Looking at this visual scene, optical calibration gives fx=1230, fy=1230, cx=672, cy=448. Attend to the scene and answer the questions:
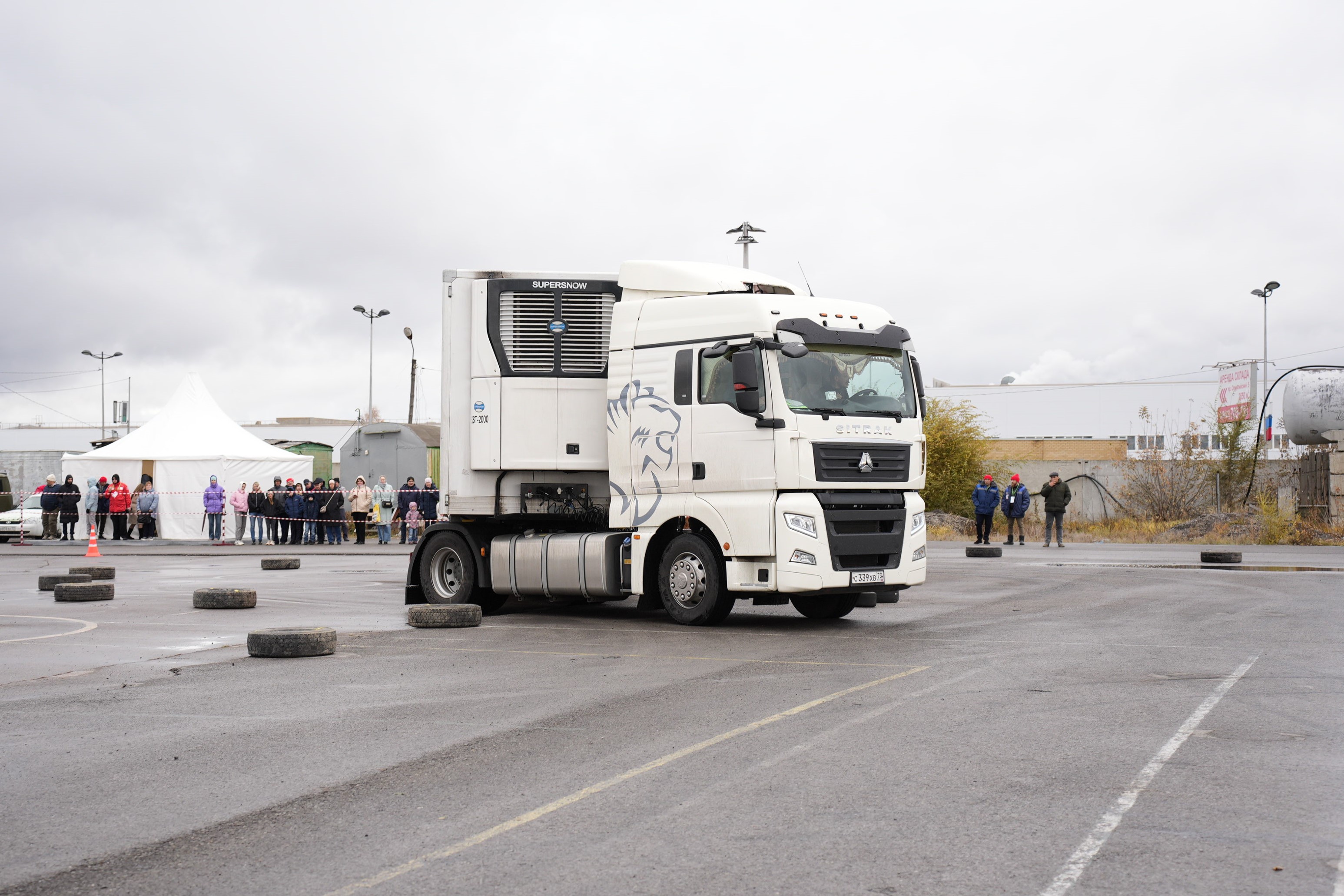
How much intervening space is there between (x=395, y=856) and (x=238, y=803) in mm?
1226

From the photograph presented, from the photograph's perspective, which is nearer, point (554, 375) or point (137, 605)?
point (554, 375)

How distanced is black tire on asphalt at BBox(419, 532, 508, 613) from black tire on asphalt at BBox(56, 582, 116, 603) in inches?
183

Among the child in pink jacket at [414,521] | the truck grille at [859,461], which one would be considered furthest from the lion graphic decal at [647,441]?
the child in pink jacket at [414,521]

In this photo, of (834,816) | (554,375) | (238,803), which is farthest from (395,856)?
(554,375)

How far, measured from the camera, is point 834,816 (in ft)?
17.2

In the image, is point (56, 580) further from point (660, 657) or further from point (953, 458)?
point (953, 458)

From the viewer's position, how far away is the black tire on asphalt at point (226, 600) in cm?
1509

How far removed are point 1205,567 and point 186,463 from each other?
26847mm

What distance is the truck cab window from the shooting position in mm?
12219

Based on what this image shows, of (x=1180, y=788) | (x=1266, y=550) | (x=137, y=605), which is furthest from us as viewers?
(x=1266, y=550)

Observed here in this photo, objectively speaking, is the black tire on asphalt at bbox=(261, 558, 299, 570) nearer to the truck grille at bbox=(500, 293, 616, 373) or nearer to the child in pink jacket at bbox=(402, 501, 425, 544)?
the child in pink jacket at bbox=(402, 501, 425, 544)

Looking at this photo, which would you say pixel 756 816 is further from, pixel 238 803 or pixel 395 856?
pixel 238 803

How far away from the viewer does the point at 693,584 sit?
12719 millimetres

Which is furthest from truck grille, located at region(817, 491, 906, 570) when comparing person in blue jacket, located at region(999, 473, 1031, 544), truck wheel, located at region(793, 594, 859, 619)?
person in blue jacket, located at region(999, 473, 1031, 544)
